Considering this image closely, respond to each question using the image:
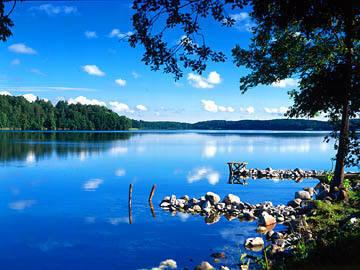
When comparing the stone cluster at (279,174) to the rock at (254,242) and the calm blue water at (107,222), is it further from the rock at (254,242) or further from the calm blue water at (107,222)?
the rock at (254,242)

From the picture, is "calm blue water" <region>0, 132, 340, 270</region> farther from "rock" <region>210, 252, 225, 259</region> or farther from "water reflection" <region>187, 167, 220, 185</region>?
"rock" <region>210, 252, 225, 259</region>

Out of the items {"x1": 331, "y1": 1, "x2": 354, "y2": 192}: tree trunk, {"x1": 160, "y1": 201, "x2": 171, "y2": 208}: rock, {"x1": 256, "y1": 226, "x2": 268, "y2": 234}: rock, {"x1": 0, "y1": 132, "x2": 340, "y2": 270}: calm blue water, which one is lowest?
{"x1": 0, "y1": 132, "x2": 340, "y2": 270}: calm blue water

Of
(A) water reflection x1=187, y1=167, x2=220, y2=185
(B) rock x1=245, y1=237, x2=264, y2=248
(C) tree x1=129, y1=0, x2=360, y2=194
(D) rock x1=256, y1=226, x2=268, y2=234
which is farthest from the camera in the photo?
(A) water reflection x1=187, y1=167, x2=220, y2=185

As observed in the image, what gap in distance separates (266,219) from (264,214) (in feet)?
1.73

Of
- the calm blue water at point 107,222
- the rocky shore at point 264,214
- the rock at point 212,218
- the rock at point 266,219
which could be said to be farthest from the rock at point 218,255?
the rock at point 212,218

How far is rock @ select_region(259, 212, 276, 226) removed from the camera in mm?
24281

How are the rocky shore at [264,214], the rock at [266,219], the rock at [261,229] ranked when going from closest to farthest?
1. the rocky shore at [264,214]
2. the rock at [261,229]
3. the rock at [266,219]

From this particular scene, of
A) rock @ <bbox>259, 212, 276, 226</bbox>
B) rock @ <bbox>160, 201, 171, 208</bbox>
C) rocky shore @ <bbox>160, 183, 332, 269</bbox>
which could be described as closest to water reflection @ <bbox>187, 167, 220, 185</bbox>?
rock @ <bbox>160, 201, 171, 208</bbox>

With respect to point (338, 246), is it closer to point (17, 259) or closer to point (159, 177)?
point (17, 259)

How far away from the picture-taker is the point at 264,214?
24.8 m

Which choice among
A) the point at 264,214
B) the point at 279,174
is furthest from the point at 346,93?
the point at 279,174

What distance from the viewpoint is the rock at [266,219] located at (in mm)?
24281

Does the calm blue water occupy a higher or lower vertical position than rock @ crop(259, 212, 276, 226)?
lower

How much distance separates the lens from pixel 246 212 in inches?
1073
